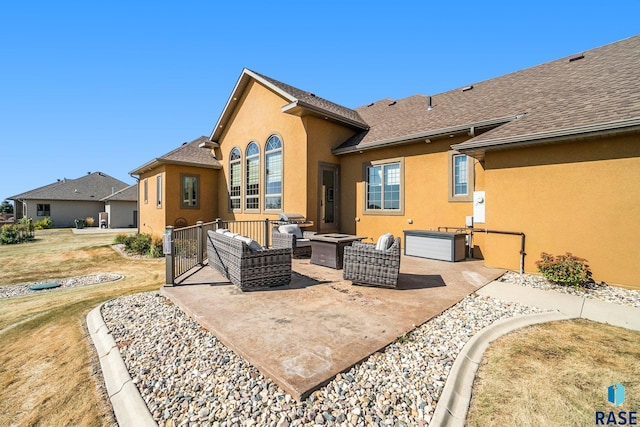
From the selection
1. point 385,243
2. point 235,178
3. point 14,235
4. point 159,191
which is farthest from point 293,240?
point 14,235

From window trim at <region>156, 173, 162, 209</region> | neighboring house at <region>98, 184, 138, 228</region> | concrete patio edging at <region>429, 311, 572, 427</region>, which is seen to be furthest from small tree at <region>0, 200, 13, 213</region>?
concrete patio edging at <region>429, 311, 572, 427</region>

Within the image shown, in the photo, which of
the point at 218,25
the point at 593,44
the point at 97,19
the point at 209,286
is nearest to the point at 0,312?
the point at 209,286

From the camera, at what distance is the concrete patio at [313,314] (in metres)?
2.88

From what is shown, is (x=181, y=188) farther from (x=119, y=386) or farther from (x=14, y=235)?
(x=14, y=235)

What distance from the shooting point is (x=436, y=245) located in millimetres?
8133

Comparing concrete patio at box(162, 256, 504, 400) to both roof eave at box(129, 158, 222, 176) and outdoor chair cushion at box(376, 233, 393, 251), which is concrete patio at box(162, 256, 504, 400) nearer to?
outdoor chair cushion at box(376, 233, 393, 251)

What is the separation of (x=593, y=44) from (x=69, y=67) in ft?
67.2

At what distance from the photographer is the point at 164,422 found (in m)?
2.27

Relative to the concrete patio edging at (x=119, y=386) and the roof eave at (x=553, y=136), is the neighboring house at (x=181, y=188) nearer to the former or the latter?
the concrete patio edging at (x=119, y=386)

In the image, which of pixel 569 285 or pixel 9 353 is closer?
pixel 9 353

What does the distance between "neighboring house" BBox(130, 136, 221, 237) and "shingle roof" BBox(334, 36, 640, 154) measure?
8059 mm

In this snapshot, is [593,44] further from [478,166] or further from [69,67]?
[69,67]

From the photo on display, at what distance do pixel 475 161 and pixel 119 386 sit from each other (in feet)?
30.5

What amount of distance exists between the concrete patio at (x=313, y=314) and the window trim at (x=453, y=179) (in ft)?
8.17
